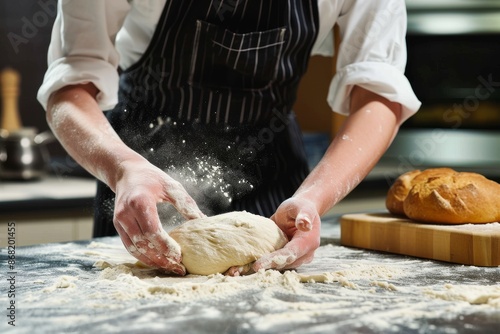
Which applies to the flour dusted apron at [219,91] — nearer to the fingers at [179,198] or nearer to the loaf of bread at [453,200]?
the fingers at [179,198]

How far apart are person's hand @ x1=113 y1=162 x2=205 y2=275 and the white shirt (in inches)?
12.1

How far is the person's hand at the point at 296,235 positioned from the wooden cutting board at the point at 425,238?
0.23 meters

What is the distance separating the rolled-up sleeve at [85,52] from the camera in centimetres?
138

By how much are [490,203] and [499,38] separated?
1.39m

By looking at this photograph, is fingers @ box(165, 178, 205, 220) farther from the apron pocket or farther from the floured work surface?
the apron pocket

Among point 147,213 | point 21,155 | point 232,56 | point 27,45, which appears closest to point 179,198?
point 147,213

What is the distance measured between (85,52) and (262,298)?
676 millimetres

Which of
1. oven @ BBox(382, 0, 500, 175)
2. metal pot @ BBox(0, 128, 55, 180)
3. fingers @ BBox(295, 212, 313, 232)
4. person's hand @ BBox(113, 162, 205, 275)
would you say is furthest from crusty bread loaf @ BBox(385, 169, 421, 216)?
metal pot @ BBox(0, 128, 55, 180)

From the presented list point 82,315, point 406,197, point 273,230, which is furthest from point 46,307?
point 406,197

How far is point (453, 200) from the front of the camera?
133cm

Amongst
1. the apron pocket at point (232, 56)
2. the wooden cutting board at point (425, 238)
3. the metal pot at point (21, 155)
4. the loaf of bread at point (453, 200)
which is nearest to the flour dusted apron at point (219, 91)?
the apron pocket at point (232, 56)

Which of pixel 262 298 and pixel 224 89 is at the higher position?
pixel 224 89

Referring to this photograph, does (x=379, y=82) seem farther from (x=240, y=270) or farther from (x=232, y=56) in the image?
(x=240, y=270)

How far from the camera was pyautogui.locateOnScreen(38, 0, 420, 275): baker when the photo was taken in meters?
1.39
